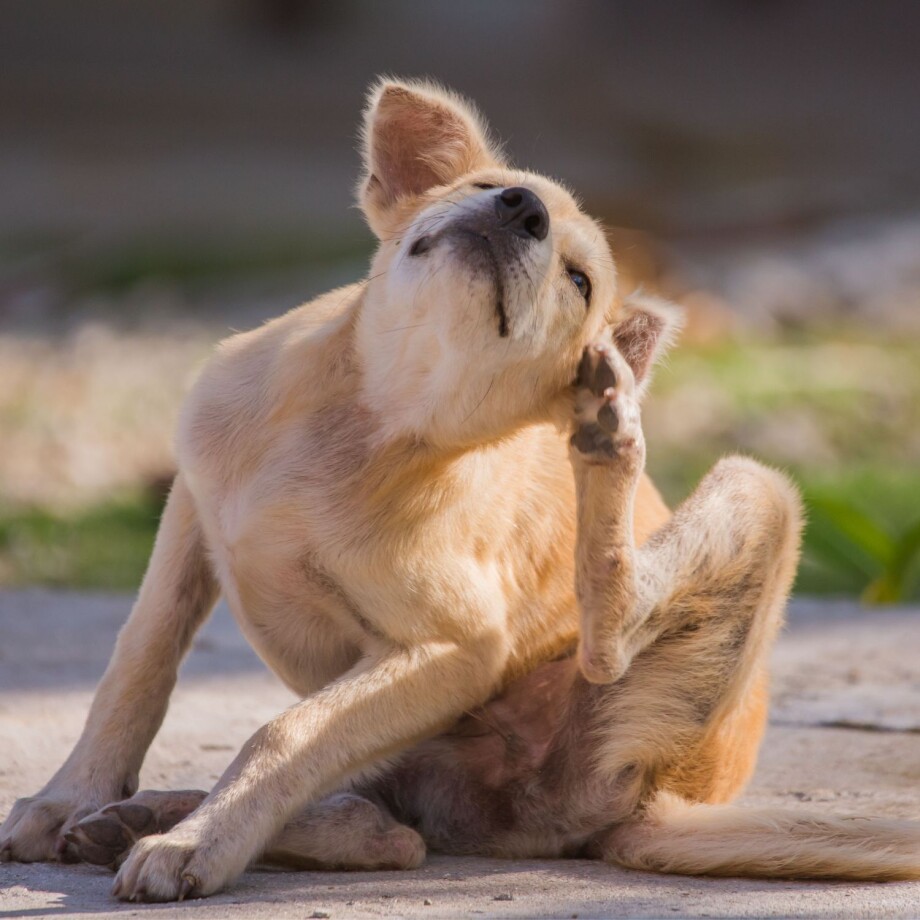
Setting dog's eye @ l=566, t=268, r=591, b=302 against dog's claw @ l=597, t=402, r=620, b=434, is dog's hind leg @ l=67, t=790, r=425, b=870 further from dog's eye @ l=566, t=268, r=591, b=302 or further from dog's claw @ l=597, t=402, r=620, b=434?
dog's eye @ l=566, t=268, r=591, b=302

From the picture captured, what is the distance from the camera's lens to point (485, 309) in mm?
3469

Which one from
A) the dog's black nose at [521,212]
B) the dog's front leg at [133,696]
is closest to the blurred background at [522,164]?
the dog's front leg at [133,696]

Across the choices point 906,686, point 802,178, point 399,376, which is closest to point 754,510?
point 399,376

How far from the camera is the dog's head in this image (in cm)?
349

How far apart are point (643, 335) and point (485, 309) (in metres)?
0.52

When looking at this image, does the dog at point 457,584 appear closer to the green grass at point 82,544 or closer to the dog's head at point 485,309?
the dog's head at point 485,309

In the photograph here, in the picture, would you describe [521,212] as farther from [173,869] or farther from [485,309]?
[173,869]

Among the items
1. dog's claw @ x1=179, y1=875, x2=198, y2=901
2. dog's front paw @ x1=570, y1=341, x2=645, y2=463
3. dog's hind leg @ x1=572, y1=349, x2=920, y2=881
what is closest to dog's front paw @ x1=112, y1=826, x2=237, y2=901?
dog's claw @ x1=179, y1=875, x2=198, y2=901

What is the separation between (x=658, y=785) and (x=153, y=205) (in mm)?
12517

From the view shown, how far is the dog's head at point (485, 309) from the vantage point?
3.49 meters

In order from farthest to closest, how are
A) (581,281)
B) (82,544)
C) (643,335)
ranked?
(82,544) → (643,335) → (581,281)

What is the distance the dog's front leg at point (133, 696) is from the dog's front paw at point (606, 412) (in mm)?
1082

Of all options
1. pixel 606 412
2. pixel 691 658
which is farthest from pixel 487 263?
pixel 691 658

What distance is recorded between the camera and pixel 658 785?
3.83 metres
